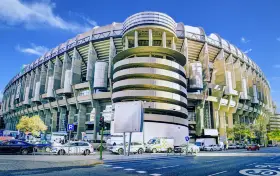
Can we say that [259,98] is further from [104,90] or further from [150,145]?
[150,145]

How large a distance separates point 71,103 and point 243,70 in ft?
191

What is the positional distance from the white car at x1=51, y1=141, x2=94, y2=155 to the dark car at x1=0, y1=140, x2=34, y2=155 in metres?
2.51

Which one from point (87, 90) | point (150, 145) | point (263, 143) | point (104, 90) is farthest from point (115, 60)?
point (263, 143)

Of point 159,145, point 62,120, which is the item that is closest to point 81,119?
point 62,120

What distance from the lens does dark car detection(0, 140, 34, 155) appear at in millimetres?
20891

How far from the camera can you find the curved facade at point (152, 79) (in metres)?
50.9

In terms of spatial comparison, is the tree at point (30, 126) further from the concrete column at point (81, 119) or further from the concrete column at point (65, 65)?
the concrete column at point (65, 65)

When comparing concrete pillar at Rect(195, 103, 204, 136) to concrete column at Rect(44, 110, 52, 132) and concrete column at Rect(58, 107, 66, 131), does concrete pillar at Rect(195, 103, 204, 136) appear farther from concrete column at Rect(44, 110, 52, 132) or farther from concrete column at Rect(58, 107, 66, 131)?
concrete column at Rect(44, 110, 52, 132)

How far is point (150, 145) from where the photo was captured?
3162cm

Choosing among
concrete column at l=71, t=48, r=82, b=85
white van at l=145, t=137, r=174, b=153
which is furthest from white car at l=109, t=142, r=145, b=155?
concrete column at l=71, t=48, r=82, b=85

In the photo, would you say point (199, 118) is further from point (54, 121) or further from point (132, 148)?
point (54, 121)

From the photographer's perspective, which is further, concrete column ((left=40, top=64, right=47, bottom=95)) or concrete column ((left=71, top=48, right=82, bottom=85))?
concrete column ((left=40, top=64, right=47, bottom=95))

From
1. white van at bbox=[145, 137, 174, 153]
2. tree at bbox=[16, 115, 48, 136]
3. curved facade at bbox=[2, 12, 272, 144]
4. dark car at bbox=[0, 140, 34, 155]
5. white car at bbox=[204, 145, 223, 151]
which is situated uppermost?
curved facade at bbox=[2, 12, 272, 144]

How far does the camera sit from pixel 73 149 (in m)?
23.2
